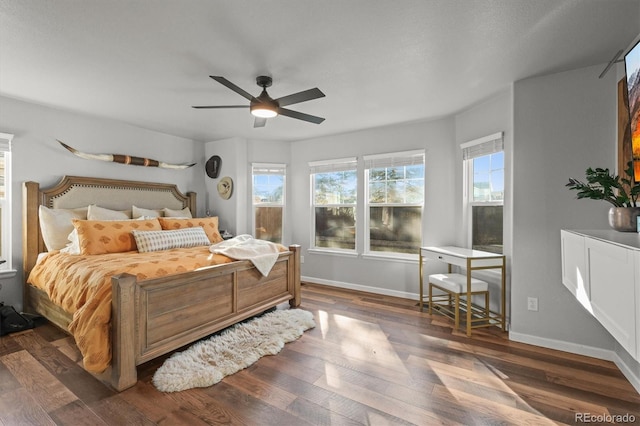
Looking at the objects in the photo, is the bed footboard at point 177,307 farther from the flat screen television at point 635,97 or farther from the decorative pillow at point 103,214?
the flat screen television at point 635,97

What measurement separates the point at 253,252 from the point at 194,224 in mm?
1288

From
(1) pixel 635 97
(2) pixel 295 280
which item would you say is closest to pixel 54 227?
(2) pixel 295 280

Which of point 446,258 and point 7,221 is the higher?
point 7,221

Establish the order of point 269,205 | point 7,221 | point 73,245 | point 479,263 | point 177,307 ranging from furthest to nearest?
1. point 269,205
2. point 7,221
3. point 73,245
4. point 479,263
5. point 177,307

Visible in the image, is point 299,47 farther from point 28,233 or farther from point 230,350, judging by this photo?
point 28,233

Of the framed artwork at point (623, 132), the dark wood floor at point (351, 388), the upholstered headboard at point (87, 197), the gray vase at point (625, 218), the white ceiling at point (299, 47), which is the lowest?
the dark wood floor at point (351, 388)

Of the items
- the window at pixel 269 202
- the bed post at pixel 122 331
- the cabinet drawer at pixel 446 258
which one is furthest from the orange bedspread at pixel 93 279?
the cabinet drawer at pixel 446 258

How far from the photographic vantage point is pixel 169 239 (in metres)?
3.36

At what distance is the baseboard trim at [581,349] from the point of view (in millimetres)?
2145

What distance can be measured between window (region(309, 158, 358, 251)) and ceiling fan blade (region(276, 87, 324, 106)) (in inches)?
90.6

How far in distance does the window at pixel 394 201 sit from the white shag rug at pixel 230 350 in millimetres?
1712

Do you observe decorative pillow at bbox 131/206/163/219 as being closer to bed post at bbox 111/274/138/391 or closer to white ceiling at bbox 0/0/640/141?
white ceiling at bbox 0/0/640/141

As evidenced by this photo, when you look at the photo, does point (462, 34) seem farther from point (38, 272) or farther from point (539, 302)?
point (38, 272)

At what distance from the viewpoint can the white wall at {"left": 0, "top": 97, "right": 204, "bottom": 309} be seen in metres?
3.23
